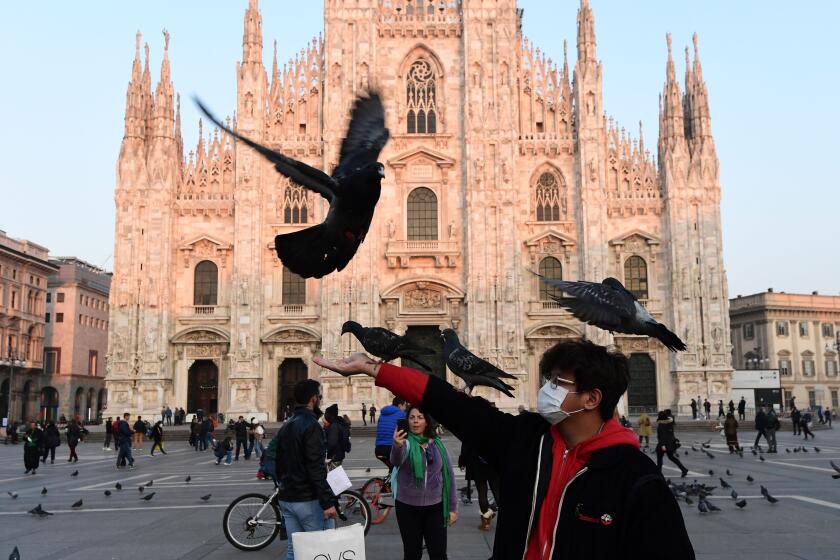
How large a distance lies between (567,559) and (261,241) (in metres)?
36.4

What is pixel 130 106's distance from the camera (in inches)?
1513

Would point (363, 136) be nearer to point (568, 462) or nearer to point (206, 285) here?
point (568, 462)

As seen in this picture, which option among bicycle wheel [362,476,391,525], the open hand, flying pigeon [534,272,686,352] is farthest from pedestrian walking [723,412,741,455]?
the open hand

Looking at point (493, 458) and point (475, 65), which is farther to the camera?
point (475, 65)

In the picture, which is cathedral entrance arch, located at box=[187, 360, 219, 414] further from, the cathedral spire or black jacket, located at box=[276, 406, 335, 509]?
black jacket, located at box=[276, 406, 335, 509]

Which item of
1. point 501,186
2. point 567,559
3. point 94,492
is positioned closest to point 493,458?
point 567,559

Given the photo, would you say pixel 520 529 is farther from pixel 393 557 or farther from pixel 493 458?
pixel 393 557

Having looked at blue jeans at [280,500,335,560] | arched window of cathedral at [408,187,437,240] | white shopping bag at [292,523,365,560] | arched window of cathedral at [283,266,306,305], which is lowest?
blue jeans at [280,500,335,560]

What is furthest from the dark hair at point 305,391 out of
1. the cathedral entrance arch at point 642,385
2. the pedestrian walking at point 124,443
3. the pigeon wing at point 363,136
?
the cathedral entrance arch at point 642,385

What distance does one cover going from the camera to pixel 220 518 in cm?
1087

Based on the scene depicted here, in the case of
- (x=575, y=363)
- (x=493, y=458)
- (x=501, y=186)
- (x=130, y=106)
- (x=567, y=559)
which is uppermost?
(x=130, y=106)

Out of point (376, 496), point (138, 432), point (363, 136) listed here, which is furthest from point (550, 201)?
point (363, 136)

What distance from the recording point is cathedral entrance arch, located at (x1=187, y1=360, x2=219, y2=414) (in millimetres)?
37859

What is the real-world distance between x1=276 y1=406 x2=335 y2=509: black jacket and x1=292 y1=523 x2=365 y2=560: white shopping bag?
6.95 feet
